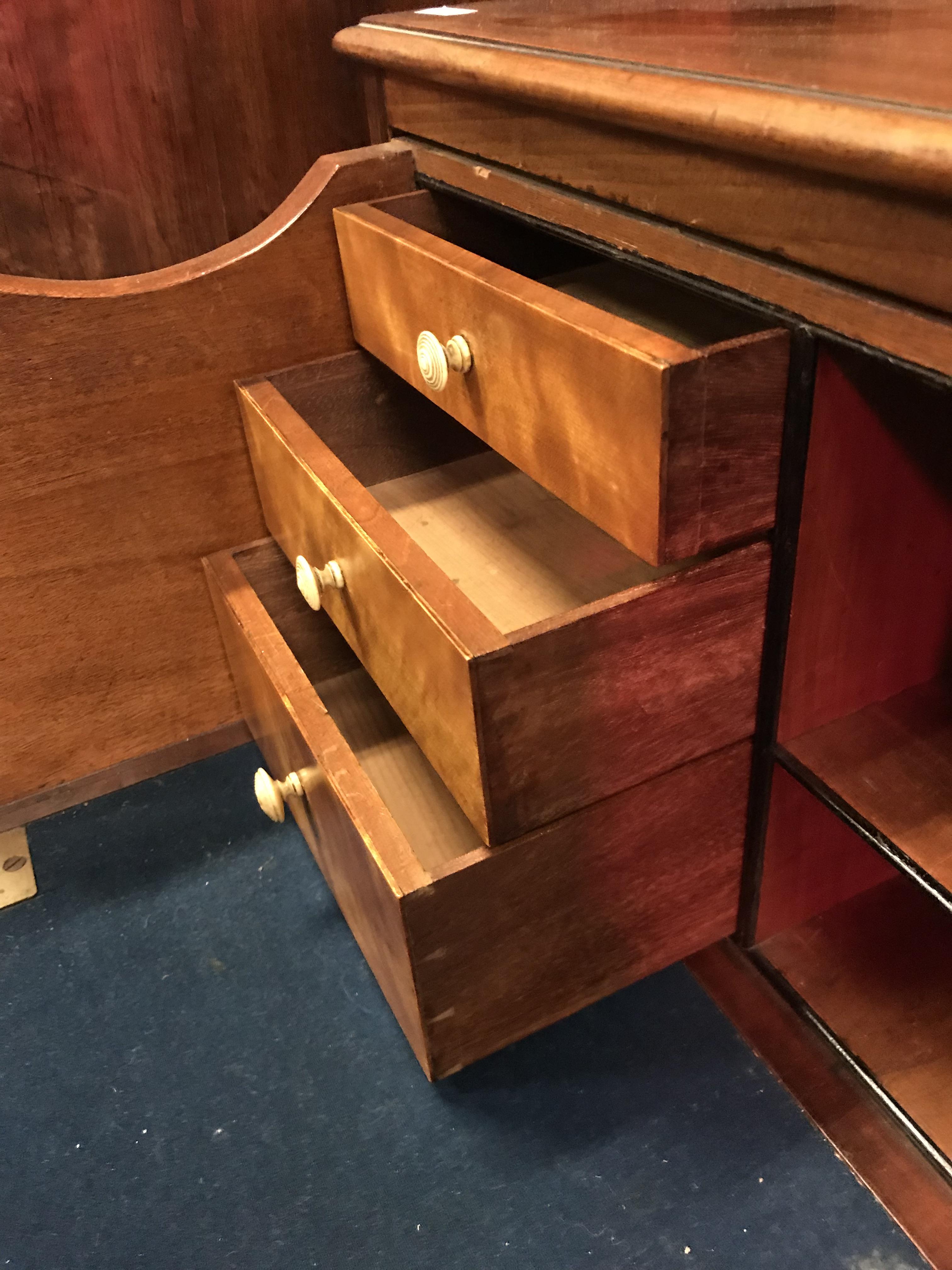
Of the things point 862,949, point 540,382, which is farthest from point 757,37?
point 862,949

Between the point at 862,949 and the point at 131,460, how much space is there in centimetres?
71

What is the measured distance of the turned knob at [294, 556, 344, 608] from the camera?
68cm

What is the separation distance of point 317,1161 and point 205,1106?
9 centimetres

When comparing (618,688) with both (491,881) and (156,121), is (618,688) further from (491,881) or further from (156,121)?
(156,121)

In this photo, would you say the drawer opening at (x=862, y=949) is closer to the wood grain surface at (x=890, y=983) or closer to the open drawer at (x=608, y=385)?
the wood grain surface at (x=890, y=983)

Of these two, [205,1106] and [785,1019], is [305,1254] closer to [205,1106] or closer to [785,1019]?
[205,1106]

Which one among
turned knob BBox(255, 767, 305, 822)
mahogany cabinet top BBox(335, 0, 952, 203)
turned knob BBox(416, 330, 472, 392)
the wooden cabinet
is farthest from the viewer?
turned knob BBox(255, 767, 305, 822)

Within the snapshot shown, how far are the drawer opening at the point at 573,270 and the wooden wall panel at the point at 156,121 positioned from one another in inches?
6.4

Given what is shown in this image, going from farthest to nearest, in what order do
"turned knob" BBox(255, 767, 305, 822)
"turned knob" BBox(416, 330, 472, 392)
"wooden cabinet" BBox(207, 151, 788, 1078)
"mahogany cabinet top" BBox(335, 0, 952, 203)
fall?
"turned knob" BBox(255, 767, 305, 822) → "turned knob" BBox(416, 330, 472, 392) → "wooden cabinet" BBox(207, 151, 788, 1078) → "mahogany cabinet top" BBox(335, 0, 952, 203)

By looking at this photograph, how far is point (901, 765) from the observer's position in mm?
610

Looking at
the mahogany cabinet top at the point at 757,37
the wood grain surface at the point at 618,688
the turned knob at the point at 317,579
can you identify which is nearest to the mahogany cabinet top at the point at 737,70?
the mahogany cabinet top at the point at 757,37

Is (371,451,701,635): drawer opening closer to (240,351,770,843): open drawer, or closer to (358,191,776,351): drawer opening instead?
(240,351,770,843): open drawer

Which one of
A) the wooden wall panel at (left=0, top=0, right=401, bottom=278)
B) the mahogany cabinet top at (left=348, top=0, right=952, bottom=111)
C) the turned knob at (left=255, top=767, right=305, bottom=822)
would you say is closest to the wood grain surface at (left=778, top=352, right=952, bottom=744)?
the mahogany cabinet top at (left=348, top=0, right=952, bottom=111)

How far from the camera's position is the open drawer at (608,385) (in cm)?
46
